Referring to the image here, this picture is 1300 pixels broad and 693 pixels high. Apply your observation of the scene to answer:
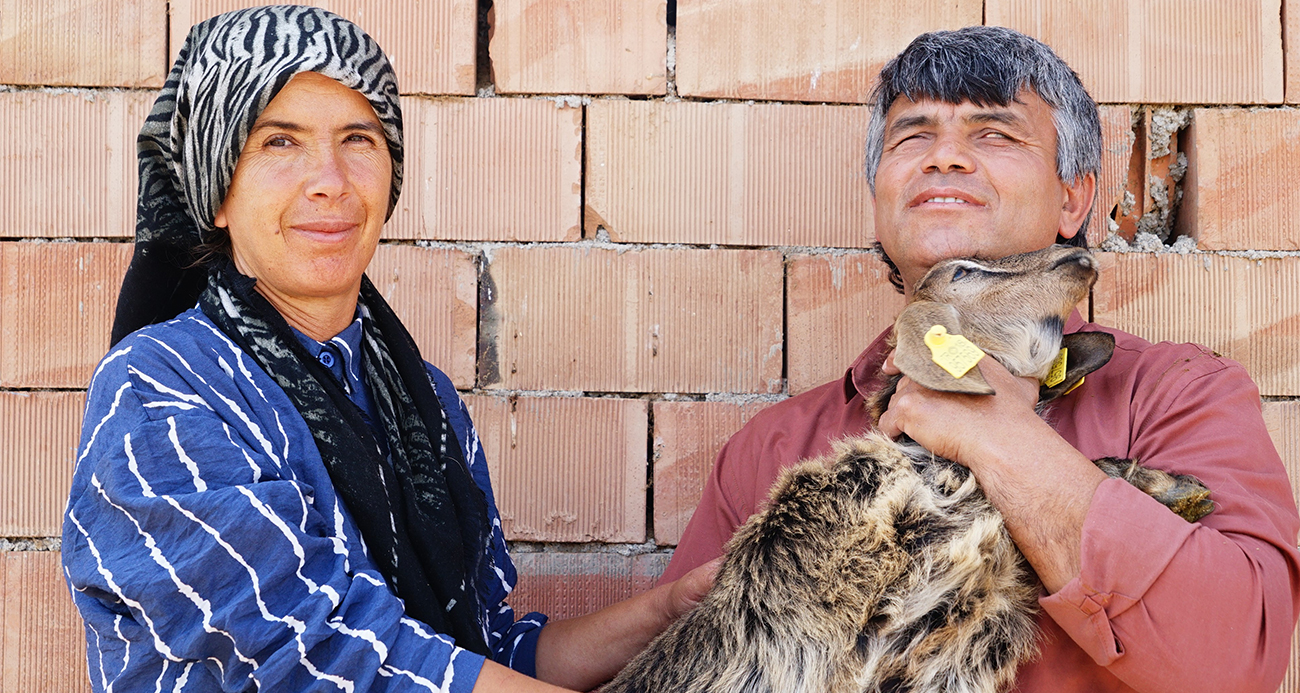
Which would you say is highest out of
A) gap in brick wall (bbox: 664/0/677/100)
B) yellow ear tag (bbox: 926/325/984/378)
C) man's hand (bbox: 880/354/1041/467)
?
gap in brick wall (bbox: 664/0/677/100)

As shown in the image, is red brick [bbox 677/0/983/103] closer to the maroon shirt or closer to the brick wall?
the brick wall

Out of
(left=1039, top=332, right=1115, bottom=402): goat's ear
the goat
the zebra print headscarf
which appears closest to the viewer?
the goat

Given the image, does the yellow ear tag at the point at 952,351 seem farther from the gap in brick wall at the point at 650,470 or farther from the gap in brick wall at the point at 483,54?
the gap in brick wall at the point at 483,54

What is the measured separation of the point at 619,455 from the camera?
3123 millimetres

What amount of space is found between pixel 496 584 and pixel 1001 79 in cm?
177

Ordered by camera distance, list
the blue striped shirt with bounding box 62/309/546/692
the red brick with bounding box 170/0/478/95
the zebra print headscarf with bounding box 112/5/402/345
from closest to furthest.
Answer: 1. the blue striped shirt with bounding box 62/309/546/692
2. the zebra print headscarf with bounding box 112/5/402/345
3. the red brick with bounding box 170/0/478/95

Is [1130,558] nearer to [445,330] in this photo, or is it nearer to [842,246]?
[842,246]

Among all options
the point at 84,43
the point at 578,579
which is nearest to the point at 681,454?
the point at 578,579

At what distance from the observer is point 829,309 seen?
315cm

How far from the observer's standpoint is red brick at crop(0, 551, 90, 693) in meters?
3.00

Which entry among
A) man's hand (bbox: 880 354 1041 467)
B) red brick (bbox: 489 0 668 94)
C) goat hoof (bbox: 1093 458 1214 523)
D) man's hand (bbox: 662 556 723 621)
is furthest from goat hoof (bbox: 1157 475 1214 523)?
red brick (bbox: 489 0 668 94)

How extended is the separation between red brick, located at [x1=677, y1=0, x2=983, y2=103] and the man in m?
0.43

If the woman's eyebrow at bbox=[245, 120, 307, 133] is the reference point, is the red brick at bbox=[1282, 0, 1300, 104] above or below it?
above

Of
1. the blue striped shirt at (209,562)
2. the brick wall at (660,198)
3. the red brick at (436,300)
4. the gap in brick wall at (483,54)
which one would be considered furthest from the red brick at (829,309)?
the blue striped shirt at (209,562)
